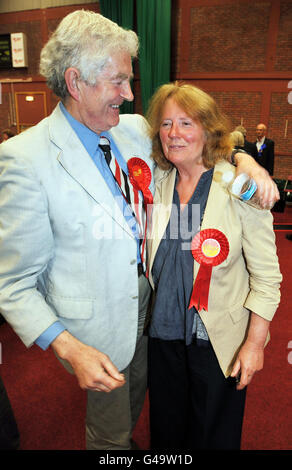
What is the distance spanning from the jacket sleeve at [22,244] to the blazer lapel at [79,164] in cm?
13

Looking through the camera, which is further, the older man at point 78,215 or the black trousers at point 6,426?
the black trousers at point 6,426

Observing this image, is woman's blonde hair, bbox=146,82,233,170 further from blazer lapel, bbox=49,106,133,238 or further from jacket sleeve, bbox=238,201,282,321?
blazer lapel, bbox=49,106,133,238

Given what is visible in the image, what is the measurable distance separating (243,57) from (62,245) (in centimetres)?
921

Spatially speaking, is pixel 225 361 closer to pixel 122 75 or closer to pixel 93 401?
pixel 93 401

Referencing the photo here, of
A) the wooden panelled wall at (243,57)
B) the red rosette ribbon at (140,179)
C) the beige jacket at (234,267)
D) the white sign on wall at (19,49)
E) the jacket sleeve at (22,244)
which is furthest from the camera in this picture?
the white sign on wall at (19,49)

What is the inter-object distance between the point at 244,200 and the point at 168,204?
32cm

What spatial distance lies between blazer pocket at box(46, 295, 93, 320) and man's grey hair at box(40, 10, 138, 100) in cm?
74

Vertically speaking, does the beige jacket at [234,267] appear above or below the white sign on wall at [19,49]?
below

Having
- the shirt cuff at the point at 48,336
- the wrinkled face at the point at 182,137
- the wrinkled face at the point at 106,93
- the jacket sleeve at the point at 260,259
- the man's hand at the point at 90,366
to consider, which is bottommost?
the man's hand at the point at 90,366

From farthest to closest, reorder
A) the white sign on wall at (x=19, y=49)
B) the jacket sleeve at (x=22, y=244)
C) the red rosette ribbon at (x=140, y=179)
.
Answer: the white sign on wall at (x=19, y=49) → the red rosette ribbon at (x=140, y=179) → the jacket sleeve at (x=22, y=244)

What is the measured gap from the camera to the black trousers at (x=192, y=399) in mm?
1365

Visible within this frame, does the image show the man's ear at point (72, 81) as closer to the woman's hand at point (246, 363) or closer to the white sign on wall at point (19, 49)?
the woman's hand at point (246, 363)

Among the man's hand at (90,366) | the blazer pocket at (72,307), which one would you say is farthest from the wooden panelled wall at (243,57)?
the man's hand at (90,366)

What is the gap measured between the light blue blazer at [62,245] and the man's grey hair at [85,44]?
0.17 m
